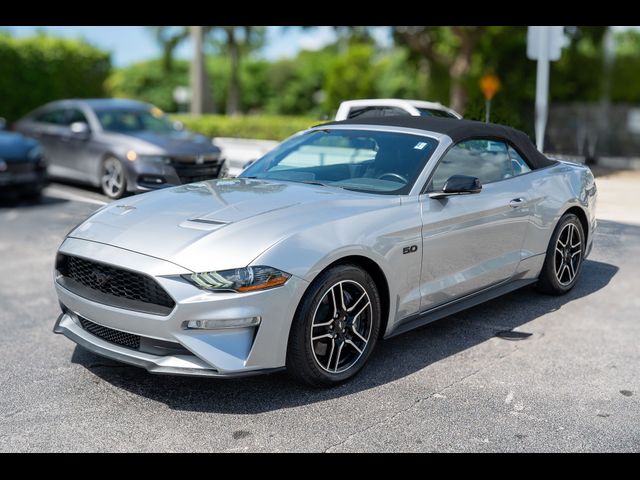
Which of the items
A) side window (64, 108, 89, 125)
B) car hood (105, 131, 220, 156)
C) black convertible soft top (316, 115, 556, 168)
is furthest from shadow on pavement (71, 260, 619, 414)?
side window (64, 108, 89, 125)

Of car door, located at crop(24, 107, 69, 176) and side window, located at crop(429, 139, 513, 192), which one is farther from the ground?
side window, located at crop(429, 139, 513, 192)

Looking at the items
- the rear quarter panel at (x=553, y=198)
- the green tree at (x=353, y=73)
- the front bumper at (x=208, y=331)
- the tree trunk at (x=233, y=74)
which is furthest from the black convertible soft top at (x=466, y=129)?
the tree trunk at (x=233, y=74)

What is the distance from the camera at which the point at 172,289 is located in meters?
3.71

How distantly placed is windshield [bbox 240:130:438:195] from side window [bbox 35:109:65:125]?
813 cm

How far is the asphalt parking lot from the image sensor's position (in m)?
3.58

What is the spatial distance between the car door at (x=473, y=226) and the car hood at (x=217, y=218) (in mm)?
386

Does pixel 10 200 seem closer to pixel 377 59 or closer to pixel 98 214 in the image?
pixel 98 214

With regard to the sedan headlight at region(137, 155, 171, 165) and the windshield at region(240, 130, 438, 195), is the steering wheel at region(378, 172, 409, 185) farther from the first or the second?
the sedan headlight at region(137, 155, 171, 165)

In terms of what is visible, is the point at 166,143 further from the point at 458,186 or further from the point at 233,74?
the point at 233,74

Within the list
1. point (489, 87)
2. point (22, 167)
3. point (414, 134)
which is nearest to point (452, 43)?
point (489, 87)

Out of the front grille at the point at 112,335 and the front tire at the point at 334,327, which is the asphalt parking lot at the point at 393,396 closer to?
the front tire at the point at 334,327

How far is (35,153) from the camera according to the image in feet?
36.8
